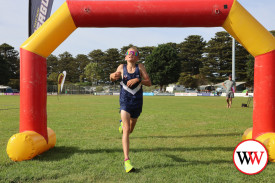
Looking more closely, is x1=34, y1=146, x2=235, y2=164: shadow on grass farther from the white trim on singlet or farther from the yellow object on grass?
the white trim on singlet

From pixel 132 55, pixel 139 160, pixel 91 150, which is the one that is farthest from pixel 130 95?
pixel 91 150

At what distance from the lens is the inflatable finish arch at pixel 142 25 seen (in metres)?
4.71

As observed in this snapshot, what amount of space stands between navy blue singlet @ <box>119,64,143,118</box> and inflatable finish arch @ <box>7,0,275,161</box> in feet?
3.98

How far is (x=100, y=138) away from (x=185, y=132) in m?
2.62

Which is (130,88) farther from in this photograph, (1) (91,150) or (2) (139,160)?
(1) (91,150)

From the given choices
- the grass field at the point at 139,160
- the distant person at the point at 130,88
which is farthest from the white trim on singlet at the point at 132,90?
the grass field at the point at 139,160

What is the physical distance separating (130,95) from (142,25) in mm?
1581

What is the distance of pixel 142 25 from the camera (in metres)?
4.95

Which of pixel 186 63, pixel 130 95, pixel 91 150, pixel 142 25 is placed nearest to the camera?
pixel 130 95

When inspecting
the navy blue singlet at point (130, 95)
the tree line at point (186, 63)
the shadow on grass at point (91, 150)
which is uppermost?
the tree line at point (186, 63)

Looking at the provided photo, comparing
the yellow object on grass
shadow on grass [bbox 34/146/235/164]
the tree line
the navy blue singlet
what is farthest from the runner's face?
the tree line

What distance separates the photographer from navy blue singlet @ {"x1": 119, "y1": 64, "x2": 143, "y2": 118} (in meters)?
4.31

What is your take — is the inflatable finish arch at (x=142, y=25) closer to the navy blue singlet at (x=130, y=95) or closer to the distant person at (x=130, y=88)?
the distant person at (x=130, y=88)

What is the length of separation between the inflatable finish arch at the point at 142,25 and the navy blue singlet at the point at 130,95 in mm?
1214
